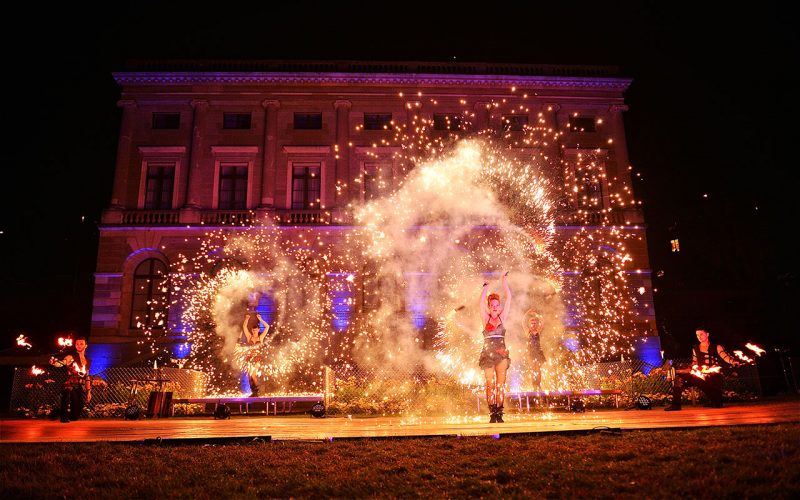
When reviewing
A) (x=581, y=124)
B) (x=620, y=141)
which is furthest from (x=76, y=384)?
(x=620, y=141)

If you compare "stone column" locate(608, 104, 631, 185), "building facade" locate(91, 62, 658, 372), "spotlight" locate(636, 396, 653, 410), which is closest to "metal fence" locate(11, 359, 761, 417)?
"spotlight" locate(636, 396, 653, 410)

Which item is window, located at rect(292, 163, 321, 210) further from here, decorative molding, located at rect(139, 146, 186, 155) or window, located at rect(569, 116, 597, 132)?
window, located at rect(569, 116, 597, 132)

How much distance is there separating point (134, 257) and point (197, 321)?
523cm

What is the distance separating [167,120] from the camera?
27.0 metres

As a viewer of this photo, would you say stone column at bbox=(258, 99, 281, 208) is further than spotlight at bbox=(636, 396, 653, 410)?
Yes

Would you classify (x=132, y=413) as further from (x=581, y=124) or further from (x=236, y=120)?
(x=581, y=124)

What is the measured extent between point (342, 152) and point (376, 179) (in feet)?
8.00

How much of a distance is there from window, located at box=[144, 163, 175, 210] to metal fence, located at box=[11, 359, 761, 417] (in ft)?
40.4

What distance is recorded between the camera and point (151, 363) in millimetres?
20641

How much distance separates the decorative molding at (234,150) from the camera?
26500 mm

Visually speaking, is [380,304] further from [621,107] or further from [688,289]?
[688,289]

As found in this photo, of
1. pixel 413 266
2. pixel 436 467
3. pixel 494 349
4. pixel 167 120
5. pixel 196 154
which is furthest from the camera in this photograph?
pixel 167 120

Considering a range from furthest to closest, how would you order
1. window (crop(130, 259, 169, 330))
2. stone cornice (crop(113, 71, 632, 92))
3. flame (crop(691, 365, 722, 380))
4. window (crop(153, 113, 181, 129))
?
1. window (crop(153, 113, 181, 129))
2. stone cornice (crop(113, 71, 632, 92))
3. window (crop(130, 259, 169, 330))
4. flame (crop(691, 365, 722, 380))

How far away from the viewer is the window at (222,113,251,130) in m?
27.1
